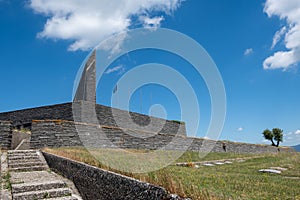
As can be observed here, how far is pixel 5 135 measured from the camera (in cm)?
1227

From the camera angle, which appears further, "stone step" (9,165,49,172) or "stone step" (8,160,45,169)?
"stone step" (8,160,45,169)

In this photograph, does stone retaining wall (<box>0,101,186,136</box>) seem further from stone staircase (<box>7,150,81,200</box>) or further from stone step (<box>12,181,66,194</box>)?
stone step (<box>12,181,66,194</box>)

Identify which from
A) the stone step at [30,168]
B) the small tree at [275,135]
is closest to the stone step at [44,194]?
the stone step at [30,168]

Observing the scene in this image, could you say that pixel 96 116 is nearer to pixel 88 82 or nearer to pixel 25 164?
pixel 88 82

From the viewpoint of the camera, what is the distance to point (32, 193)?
5.87 metres

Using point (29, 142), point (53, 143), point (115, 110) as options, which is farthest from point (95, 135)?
point (115, 110)

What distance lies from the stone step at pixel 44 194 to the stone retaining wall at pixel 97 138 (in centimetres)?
550

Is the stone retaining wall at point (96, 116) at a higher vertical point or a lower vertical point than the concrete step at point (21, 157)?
higher

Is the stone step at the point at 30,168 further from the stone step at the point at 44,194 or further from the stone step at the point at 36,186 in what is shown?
the stone step at the point at 44,194

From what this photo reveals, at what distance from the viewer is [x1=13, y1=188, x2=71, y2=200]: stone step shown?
5668mm

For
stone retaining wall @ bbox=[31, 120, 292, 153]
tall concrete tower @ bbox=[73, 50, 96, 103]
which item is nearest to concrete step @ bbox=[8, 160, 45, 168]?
stone retaining wall @ bbox=[31, 120, 292, 153]

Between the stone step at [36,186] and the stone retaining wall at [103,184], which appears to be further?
the stone step at [36,186]

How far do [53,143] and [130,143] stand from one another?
427 centimetres

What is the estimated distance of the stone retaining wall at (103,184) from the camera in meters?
3.39
